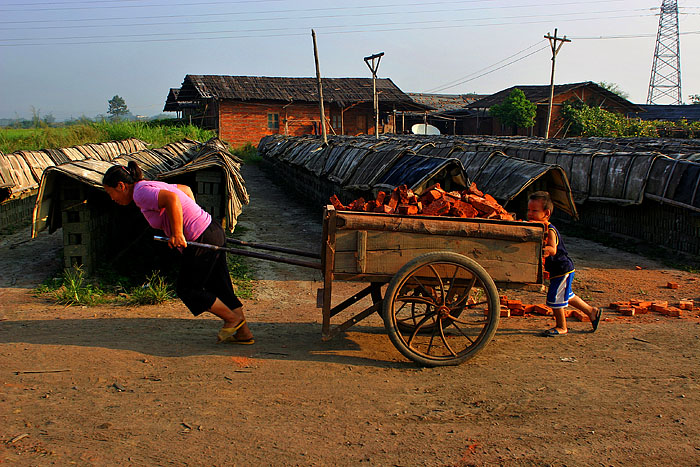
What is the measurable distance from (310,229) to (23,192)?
535 centimetres

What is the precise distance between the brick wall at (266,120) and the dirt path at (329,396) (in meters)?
30.3

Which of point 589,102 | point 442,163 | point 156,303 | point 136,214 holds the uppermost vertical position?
point 589,102

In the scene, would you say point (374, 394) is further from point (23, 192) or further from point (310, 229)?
point (23, 192)

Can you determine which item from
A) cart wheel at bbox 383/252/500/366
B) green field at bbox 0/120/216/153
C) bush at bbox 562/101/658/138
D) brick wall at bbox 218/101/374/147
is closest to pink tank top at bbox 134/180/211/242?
cart wheel at bbox 383/252/500/366

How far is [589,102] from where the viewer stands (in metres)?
39.2

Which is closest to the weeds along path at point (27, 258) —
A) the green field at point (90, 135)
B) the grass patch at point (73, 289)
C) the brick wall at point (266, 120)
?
the grass patch at point (73, 289)

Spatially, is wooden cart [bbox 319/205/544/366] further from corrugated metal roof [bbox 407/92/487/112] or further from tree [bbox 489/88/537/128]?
corrugated metal roof [bbox 407/92/487/112]

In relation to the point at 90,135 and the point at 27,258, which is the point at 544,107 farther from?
the point at 27,258

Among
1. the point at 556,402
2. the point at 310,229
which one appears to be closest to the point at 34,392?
the point at 556,402

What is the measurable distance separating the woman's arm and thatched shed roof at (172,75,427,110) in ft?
100

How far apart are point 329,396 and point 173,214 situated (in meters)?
1.75

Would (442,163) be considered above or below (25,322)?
above

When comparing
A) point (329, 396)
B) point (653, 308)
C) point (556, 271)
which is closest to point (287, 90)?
point (653, 308)

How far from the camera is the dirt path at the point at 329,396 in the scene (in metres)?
2.98
